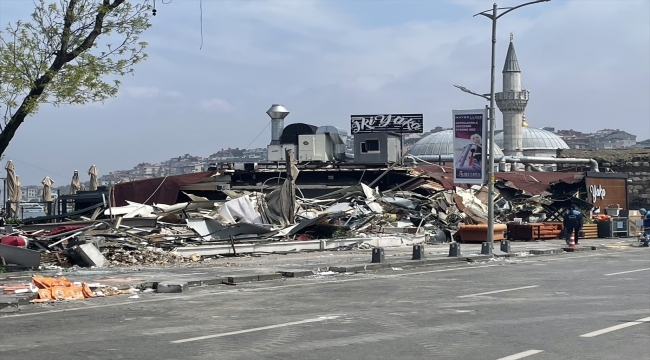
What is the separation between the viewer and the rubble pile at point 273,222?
22.0 m

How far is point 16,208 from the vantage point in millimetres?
41688

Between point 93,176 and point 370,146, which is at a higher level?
point 370,146

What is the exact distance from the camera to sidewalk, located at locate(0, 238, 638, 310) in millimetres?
16672

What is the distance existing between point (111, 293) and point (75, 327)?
14.1 feet

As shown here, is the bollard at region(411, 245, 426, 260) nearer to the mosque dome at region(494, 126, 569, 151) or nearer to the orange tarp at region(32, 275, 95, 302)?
the orange tarp at region(32, 275, 95, 302)

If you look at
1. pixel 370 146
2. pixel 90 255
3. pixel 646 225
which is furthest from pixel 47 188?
pixel 646 225

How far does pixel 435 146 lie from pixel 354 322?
298 ft

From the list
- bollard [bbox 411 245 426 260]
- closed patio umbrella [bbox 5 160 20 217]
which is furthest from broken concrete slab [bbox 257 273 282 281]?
closed patio umbrella [bbox 5 160 20 217]

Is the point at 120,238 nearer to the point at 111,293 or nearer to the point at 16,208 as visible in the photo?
the point at 111,293

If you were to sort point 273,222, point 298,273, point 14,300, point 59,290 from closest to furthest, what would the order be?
point 14,300 → point 59,290 → point 298,273 → point 273,222

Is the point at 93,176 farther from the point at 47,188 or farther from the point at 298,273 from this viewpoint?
the point at 298,273

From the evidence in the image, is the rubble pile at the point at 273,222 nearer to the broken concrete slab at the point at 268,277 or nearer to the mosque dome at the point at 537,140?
the broken concrete slab at the point at 268,277

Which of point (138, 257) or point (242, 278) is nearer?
point (242, 278)

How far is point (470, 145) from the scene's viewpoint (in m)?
27.6
